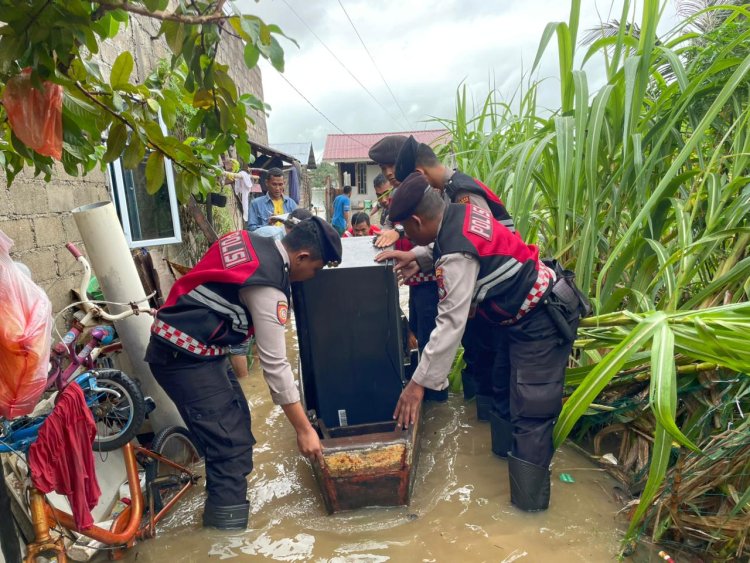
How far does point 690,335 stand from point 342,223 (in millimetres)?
7479

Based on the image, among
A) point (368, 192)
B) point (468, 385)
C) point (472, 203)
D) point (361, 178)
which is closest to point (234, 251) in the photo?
point (472, 203)

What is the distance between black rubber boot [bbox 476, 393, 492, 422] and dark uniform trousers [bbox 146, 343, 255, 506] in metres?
1.56

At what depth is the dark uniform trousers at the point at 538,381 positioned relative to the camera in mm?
2322

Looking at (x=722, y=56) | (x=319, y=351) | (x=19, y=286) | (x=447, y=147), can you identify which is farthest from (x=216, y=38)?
(x=447, y=147)

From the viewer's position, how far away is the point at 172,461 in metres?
2.67

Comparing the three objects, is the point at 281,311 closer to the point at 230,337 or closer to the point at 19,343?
the point at 230,337

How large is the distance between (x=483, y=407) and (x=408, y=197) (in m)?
1.65

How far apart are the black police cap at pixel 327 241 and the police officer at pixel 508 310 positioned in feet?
0.98

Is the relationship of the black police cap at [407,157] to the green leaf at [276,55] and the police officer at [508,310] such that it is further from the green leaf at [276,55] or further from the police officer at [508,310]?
the green leaf at [276,55]

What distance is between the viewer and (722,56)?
228 cm

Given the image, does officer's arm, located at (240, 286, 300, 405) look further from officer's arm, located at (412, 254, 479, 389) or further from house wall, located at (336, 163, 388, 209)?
house wall, located at (336, 163, 388, 209)

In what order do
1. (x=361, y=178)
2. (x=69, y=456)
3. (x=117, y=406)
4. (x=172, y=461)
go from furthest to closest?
1. (x=361, y=178)
2. (x=172, y=461)
3. (x=117, y=406)
4. (x=69, y=456)

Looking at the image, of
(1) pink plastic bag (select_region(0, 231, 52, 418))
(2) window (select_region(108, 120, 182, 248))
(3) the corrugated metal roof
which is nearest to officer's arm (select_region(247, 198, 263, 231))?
(2) window (select_region(108, 120, 182, 248))

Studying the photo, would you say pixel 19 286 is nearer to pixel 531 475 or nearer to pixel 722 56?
pixel 531 475
